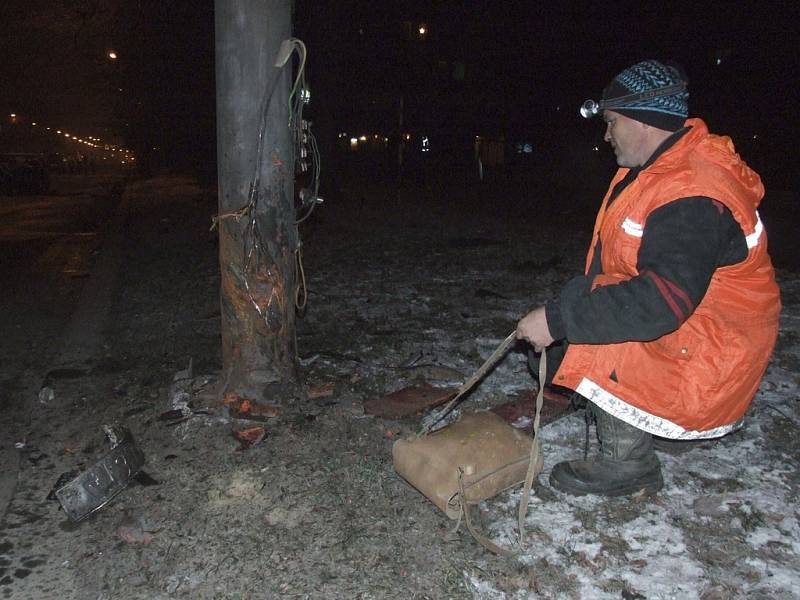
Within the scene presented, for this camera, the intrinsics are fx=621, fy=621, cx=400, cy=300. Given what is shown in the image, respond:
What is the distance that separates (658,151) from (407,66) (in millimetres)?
34418

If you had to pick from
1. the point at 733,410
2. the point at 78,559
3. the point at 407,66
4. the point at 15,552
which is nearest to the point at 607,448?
the point at 733,410

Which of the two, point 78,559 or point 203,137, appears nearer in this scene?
point 78,559

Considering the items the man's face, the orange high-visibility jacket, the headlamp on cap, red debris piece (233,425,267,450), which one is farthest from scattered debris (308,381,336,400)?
the headlamp on cap

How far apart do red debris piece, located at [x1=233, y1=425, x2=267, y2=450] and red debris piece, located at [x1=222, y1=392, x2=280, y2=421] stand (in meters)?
0.13

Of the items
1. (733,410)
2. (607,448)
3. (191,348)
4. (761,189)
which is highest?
(761,189)

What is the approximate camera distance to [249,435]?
127 inches

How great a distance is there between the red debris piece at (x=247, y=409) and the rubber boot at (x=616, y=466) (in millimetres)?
1620

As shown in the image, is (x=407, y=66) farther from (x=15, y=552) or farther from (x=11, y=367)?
(x=15, y=552)

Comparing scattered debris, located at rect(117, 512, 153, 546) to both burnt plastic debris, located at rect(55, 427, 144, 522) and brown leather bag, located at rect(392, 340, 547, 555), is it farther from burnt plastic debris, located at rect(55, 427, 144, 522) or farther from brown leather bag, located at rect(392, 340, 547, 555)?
brown leather bag, located at rect(392, 340, 547, 555)

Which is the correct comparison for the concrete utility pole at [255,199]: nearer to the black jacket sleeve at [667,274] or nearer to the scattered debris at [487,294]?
the black jacket sleeve at [667,274]

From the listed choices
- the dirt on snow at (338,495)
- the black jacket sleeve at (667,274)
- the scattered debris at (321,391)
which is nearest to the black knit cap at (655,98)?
the black jacket sleeve at (667,274)

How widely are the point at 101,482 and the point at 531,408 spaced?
2303 mm

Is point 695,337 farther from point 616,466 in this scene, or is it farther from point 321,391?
point 321,391

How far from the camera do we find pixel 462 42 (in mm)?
34219
